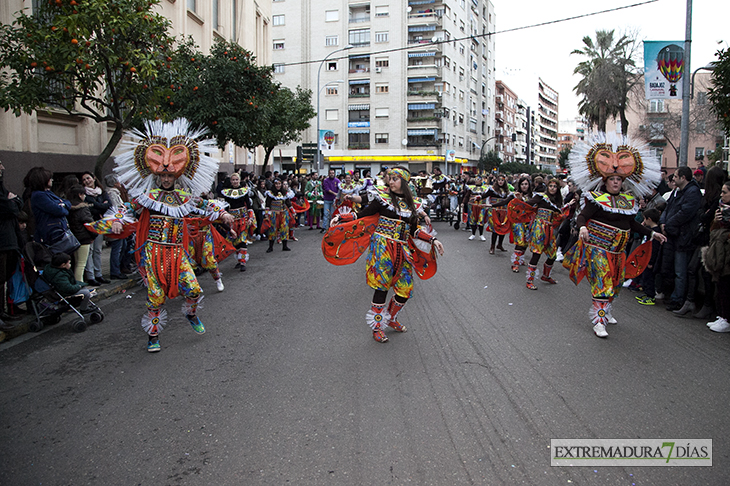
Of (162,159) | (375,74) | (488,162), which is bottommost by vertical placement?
(162,159)

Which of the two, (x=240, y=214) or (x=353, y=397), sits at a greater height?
(x=240, y=214)

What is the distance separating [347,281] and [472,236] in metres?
7.55

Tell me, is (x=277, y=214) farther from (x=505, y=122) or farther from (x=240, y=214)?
(x=505, y=122)

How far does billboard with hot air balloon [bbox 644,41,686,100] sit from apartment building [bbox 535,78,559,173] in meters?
106

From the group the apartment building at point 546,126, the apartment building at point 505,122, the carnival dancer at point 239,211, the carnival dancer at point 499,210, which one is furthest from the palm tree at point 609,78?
the apartment building at point 546,126

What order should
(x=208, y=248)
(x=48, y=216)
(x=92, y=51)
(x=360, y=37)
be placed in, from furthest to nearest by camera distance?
(x=360, y=37)
(x=92, y=51)
(x=208, y=248)
(x=48, y=216)

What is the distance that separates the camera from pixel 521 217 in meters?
10.1

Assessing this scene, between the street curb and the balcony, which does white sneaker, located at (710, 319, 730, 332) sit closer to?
the street curb

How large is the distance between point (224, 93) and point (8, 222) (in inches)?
353

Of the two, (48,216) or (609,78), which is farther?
(609,78)

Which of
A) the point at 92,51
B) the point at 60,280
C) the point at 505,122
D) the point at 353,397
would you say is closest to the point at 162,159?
the point at 60,280

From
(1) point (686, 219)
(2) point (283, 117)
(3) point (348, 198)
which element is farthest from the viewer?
(2) point (283, 117)

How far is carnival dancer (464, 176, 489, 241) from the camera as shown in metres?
15.4

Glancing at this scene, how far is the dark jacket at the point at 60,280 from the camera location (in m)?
6.46
